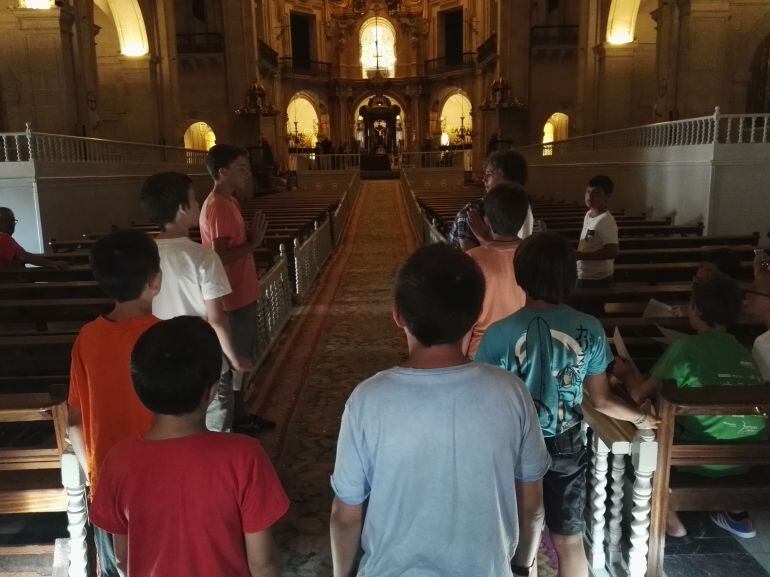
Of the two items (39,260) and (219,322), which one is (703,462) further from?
(39,260)

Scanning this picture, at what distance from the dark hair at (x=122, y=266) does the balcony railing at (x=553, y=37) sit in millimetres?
26322

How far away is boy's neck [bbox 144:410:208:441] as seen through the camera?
153 cm

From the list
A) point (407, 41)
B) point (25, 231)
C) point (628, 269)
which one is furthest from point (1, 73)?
point (407, 41)

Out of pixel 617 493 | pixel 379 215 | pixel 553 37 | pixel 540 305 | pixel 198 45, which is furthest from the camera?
pixel 553 37

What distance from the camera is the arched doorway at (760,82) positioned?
1510 cm

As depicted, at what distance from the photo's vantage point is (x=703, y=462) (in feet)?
7.61

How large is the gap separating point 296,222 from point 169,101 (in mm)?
11522

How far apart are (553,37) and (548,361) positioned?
86.7 ft

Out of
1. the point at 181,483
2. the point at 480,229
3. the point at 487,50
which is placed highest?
the point at 487,50

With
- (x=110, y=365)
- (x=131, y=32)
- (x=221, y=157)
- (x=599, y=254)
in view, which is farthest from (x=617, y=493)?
(x=131, y=32)

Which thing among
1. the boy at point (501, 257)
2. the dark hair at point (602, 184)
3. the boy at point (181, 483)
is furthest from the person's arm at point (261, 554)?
the dark hair at point (602, 184)

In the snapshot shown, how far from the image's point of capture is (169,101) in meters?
19.6

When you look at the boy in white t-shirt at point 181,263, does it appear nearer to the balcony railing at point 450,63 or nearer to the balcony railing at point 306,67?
the balcony railing at point 306,67

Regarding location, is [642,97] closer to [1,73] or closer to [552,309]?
[1,73]
